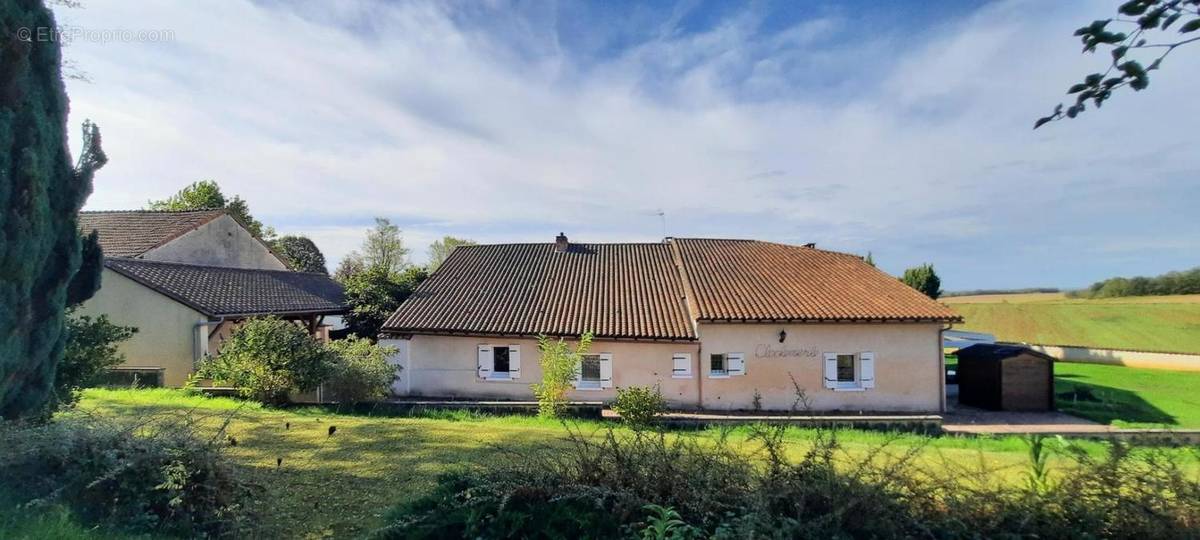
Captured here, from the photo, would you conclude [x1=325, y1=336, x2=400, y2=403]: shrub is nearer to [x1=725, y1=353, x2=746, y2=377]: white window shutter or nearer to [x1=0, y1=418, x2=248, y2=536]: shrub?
[x1=0, y1=418, x2=248, y2=536]: shrub

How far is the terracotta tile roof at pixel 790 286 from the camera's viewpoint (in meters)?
17.1

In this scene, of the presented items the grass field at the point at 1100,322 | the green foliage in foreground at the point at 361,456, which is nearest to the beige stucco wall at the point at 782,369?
the green foliage in foreground at the point at 361,456

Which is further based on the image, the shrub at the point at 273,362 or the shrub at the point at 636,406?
Answer: the shrub at the point at 636,406

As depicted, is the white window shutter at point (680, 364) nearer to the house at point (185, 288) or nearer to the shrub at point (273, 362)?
the shrub at point (273, 362)

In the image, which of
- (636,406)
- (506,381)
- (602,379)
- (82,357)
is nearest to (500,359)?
(506,381)

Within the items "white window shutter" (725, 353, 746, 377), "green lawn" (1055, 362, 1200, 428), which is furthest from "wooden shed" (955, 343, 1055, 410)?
"white window shutter" (725, 353, 746, 377)

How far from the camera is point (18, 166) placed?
495 centimetres

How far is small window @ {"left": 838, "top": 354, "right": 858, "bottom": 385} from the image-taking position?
57.5 ft

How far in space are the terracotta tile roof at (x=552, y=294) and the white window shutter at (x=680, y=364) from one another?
1.95 ft

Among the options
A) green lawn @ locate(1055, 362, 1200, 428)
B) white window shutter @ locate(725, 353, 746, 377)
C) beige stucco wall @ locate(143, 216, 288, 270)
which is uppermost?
beige stucco wall @ locate(143, 216, 288, 270)

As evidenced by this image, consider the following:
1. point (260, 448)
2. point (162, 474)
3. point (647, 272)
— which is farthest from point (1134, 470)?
point (647, 272)

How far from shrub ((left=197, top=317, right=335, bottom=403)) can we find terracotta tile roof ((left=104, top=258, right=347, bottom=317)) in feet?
22.8

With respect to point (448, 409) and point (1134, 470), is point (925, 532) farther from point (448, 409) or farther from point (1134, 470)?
point (448, 409)

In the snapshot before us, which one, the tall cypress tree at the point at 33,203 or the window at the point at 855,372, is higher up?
the tall cypress tree at the point at 33,203
